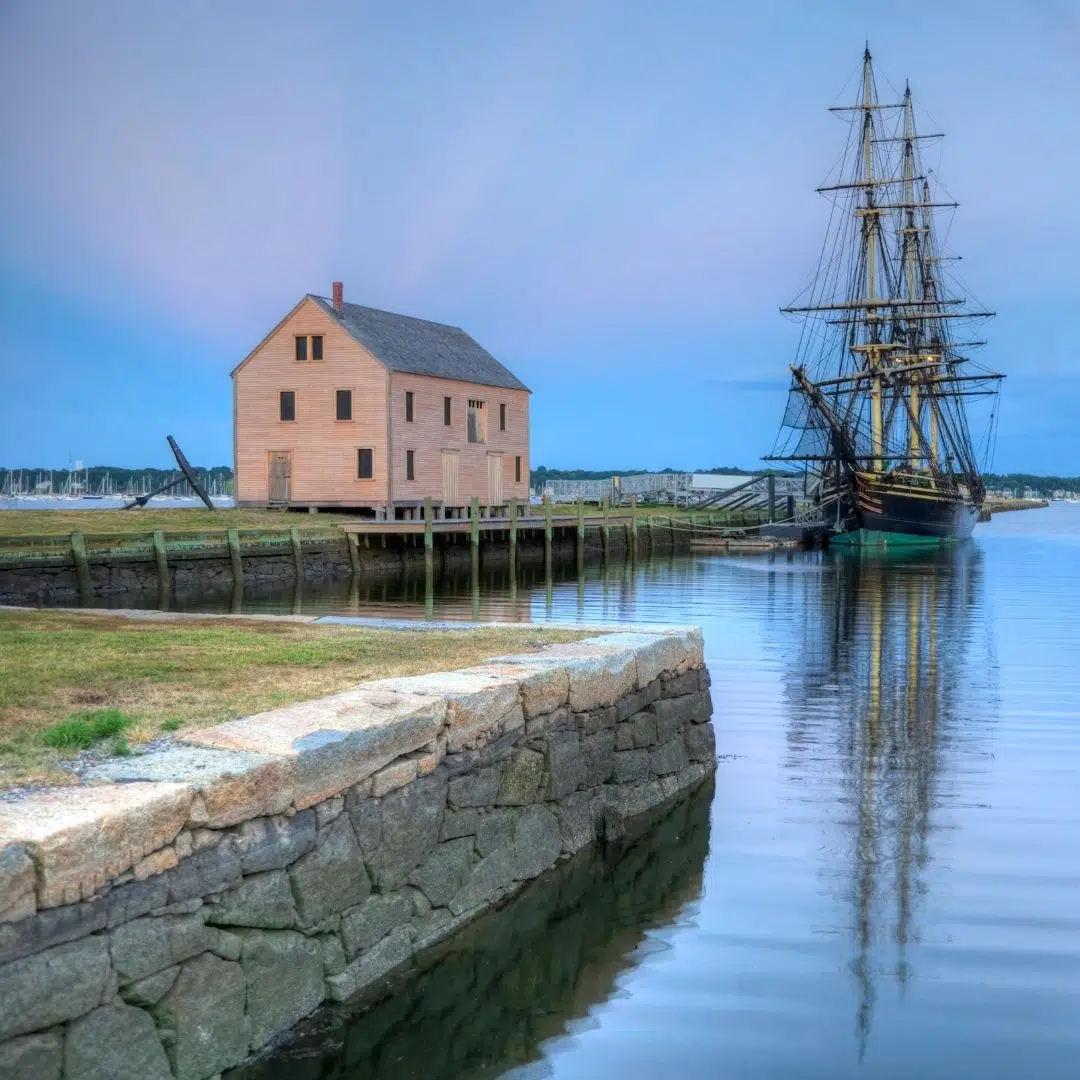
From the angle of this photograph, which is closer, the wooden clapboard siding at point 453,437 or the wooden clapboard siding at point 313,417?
the wooden clapboard siding at point 313,417

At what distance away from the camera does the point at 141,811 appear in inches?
208

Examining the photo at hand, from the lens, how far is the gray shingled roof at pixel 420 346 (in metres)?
50.3

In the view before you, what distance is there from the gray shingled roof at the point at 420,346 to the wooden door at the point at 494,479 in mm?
3202

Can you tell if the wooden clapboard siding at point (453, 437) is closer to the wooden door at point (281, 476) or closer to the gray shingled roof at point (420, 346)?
the gray shingled roof at point (420, 346)

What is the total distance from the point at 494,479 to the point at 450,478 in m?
3.74

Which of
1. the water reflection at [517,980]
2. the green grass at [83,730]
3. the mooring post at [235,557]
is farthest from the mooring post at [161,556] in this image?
the green grass at [83,730]

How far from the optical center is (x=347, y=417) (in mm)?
49406

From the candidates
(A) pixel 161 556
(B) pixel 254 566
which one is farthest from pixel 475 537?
(A) pixel 161 556

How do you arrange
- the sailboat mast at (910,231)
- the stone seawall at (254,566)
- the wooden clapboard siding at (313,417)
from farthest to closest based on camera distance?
the sailboat mast at (910,231) → the wooden clapboard siding at (313,417) → the stone seawall at (254,566)

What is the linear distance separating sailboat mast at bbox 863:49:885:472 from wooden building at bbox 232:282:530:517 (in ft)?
90.1

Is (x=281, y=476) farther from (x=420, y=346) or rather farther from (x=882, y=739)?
(x=882, y=739)

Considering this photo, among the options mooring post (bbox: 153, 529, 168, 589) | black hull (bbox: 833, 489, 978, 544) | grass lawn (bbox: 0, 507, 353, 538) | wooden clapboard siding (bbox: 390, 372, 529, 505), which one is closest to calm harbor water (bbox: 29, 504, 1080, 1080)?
mooring post (bbox: 153, 529, 168, 589)

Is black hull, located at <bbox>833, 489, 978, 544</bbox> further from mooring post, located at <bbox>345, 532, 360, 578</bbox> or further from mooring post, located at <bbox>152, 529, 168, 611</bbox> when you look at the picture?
mooring post, located at <bbox>152, 529, 168, 611</bbox>

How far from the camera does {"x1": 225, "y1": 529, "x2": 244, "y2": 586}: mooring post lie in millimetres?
35844
